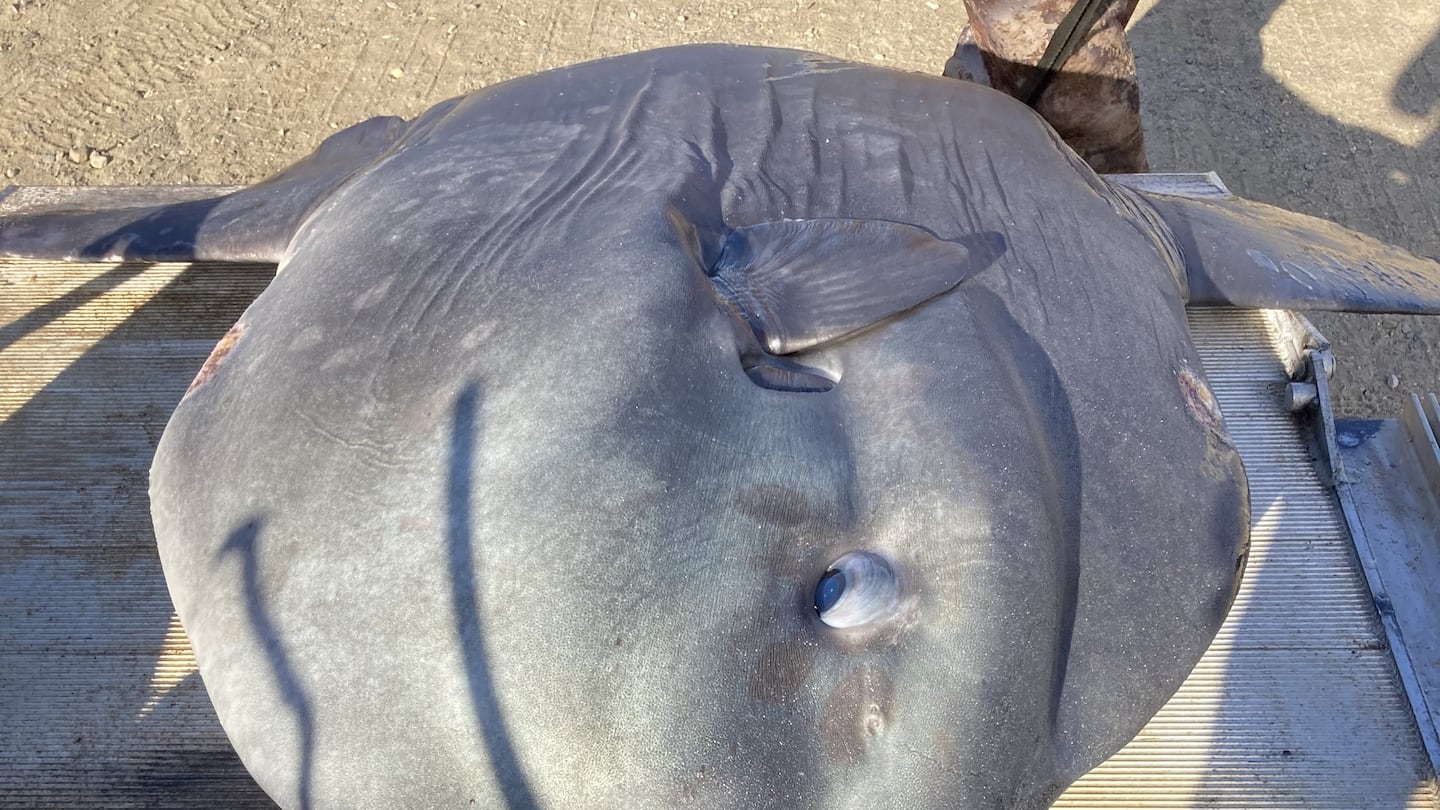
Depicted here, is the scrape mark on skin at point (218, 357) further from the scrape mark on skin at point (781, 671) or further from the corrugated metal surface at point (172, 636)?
the scrape mark on skin at point (781, 671)

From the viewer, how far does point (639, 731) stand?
1.42 metres

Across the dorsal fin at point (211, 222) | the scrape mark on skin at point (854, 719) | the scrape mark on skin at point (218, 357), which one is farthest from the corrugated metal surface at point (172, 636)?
the scrape mark on skin at point (854, 719)

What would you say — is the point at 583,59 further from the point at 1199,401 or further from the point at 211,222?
the point at 1199,401

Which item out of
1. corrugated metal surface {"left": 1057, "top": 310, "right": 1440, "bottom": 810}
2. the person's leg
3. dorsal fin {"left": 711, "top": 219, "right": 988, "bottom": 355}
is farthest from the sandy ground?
dorsal fin {"left": 711, "top": 219, "right": 988, "bottom": 355}

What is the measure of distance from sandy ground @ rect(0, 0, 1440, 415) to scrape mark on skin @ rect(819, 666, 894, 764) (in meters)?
3.58

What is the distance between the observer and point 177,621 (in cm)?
233

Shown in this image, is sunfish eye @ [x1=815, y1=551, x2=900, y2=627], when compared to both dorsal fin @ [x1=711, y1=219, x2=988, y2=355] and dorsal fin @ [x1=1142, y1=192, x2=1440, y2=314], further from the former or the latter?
dorsal fin @ [x1=1142, y1=192, x2=1440, y2=314]

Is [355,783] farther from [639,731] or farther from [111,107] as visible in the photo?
[111,107]

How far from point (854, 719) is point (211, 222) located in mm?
1991

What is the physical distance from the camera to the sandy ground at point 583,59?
4.39 meters

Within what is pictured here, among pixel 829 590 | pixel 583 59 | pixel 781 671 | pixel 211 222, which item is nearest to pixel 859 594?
pixel 829 590

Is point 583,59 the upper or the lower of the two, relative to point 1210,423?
lower

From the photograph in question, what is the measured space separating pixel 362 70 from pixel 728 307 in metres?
3.80

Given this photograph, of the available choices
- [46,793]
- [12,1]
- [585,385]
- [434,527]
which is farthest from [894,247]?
[12,1]
